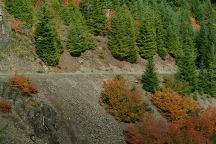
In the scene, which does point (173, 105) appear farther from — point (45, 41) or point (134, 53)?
point (45, 41)

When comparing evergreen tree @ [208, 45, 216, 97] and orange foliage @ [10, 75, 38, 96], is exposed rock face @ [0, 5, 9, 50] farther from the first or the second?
evergreen tree @ [208, 45, 216, 97]

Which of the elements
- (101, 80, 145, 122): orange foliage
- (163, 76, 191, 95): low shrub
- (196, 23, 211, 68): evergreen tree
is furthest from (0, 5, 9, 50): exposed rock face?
(196, 23, 211, 68): evergreen tree

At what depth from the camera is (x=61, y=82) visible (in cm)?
6775

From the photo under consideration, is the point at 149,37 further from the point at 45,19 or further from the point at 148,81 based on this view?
the point at 45,19

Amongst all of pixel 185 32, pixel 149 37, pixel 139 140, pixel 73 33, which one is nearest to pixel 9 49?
pixel 73 33

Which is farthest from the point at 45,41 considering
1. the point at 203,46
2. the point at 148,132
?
the point at 203,46

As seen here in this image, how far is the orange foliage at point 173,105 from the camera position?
238ft

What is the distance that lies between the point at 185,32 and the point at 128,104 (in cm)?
4297

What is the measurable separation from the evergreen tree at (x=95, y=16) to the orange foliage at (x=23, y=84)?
29.9m

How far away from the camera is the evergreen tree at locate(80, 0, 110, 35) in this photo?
8894 centimetres

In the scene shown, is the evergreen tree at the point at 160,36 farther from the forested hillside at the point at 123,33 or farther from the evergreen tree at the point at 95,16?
the evergreen tree at the point at 95,16

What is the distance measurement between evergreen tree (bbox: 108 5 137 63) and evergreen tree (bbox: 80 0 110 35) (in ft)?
5.74

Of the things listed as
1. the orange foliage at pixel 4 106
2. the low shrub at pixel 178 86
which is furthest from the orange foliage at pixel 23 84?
the low shrub at pixel 178 86

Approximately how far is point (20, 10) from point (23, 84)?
68.0 ft
